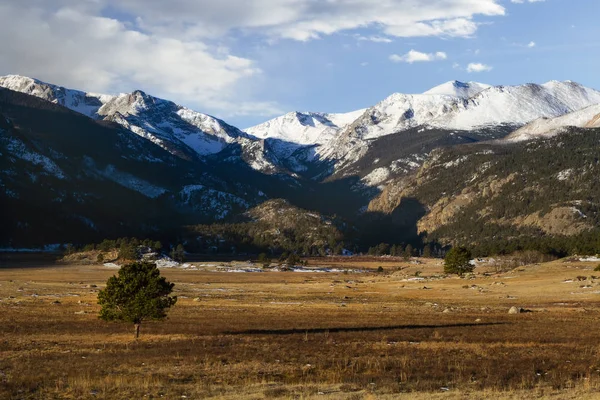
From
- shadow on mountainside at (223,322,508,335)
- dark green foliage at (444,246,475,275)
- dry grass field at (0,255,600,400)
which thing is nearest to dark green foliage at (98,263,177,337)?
dry grass field at (0,255,600,400)

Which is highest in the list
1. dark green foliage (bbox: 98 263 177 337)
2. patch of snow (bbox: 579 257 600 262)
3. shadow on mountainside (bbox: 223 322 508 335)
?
dark green foliage (bbox: 98 263 177 337)

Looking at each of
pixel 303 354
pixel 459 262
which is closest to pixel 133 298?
pixel 303 354

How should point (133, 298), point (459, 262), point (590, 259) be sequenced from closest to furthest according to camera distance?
point (133, 298) < point (459, 262) < point (590, 259)

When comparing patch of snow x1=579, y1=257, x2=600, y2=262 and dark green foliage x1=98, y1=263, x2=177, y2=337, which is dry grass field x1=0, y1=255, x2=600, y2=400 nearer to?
dark green foliage x1=98, y1=263, x2=177, y2=337

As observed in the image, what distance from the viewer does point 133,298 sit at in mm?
45469

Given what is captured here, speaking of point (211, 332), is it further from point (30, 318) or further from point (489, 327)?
point (489, 327)

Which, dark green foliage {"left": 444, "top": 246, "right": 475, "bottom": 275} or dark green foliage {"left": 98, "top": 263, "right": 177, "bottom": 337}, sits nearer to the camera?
dark green foliage {"left": 98, "top": 263, "right": 177, "bottom": 337}

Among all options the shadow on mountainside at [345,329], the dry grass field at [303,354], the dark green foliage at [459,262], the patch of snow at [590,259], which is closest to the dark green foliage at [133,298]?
the dry grass field at [303,354]

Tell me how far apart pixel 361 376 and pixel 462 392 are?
5.38 metres

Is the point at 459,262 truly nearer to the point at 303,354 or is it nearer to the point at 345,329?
the point at 345,329

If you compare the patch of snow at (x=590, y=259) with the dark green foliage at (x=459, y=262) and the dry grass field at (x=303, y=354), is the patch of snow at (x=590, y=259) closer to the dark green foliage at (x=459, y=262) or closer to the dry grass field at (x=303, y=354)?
the dark green foliage at (x=459, y=262)

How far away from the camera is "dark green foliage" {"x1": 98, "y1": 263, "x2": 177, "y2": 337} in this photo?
44825 millimetres

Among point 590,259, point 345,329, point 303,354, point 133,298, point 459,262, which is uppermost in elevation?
point 133,298

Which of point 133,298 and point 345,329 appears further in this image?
point 345,329
